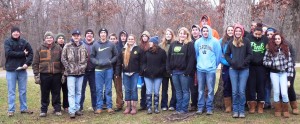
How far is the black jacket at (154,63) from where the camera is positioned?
25.9 ft

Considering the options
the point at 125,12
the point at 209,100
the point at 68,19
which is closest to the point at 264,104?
the point at 209,100

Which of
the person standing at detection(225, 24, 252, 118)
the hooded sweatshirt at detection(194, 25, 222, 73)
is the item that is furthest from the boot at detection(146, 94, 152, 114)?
the person standing at detection(225, 24, 252, 118)

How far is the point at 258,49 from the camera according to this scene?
747 centimetres

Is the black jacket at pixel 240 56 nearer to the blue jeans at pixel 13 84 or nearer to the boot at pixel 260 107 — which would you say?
the boot at pixel 260 107

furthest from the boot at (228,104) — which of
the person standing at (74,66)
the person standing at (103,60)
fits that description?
the person standing at (74,66)

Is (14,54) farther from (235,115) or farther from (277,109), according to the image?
(277,109)

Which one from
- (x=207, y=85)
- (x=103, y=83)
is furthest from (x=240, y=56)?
(x=103, y=83)

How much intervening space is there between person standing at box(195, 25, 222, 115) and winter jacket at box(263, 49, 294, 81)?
1007 millimetres

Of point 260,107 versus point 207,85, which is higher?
point 207,85

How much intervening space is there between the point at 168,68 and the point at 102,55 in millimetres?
1618

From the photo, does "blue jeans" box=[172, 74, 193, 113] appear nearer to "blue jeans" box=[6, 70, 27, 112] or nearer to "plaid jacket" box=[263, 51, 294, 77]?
"plaid jacket" box=[263, 51, 294, 77]

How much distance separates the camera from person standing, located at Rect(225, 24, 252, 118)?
7168 millimetres

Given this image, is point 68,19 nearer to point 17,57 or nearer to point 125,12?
point 125,12

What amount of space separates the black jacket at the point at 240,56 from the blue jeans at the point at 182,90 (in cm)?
101
